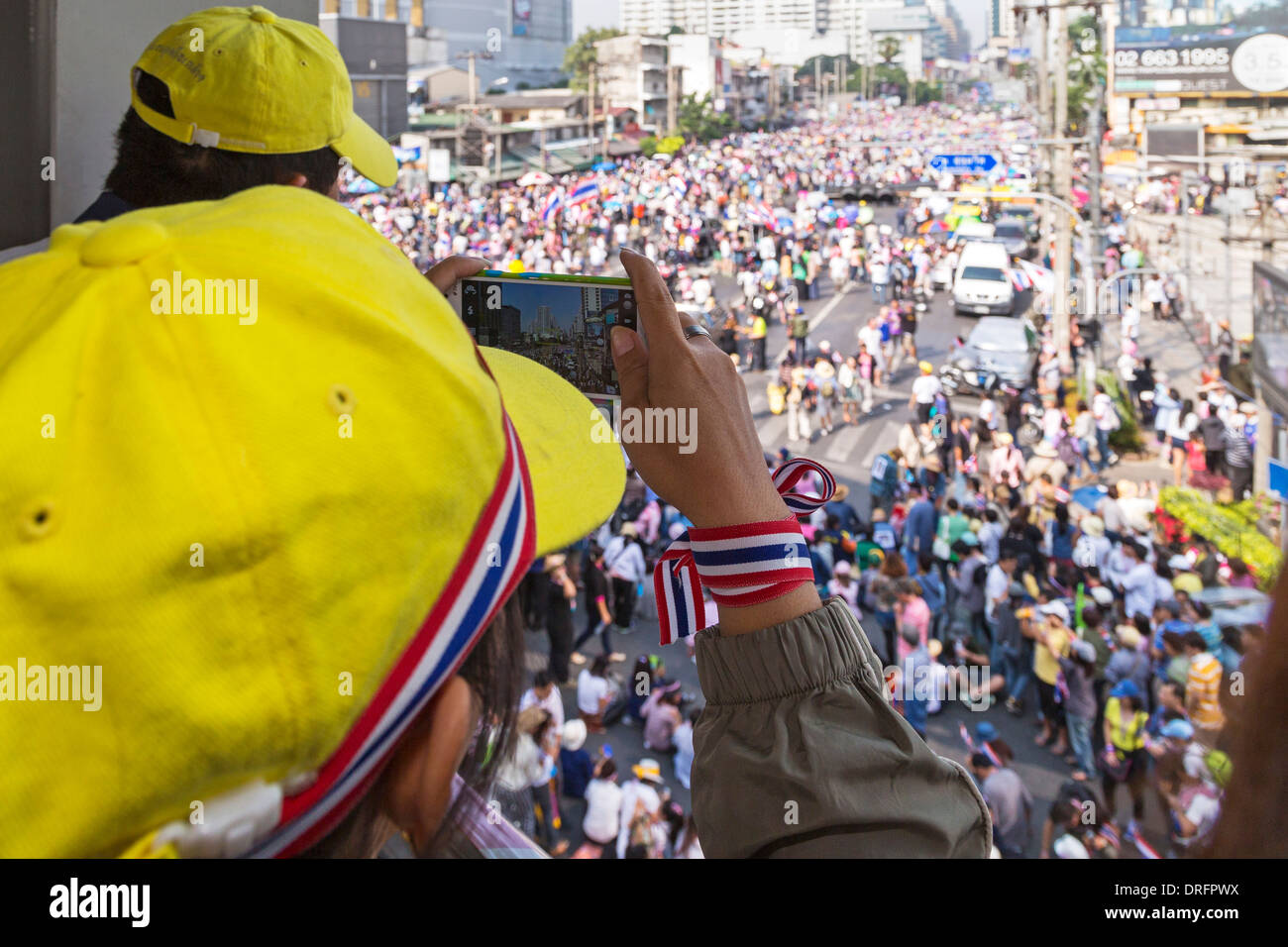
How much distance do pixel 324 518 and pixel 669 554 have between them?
0.46 metres

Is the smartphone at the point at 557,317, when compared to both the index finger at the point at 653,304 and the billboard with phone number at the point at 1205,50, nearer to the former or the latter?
the index finger at the point at 653,304

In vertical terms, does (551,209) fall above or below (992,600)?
above

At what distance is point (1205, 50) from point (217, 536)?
3360 centimetres

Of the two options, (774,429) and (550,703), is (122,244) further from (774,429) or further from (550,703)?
(774,429)

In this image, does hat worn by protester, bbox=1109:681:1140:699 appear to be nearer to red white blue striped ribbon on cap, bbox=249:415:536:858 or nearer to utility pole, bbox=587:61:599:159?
red white blue striped ribbon on cap, bbox=249:415:536:858

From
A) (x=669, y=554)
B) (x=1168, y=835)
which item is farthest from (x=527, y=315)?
(x=1168, y=835)

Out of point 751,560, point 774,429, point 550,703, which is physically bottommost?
point 550,703

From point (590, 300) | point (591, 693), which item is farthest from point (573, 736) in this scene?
point (590, 300)

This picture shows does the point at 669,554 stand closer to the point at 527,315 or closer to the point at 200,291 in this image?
the point at 527,315

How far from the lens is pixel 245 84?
1.12 m

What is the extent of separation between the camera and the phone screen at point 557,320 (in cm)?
96

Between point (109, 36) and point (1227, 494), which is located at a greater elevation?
point (109, 36)

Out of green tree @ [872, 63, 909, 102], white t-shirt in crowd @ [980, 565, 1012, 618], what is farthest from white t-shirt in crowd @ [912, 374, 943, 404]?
green tree @ [872, 63, 909, 102]
